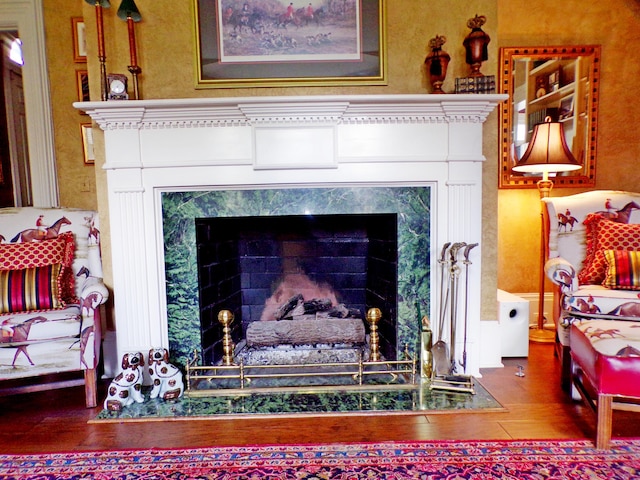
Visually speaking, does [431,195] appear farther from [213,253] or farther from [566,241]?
[213,253]

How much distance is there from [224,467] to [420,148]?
1.72 m

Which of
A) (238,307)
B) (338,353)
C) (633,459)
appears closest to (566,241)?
(633,459)

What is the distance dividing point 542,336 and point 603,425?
133 centimetres

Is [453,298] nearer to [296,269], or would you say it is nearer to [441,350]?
[441,350]

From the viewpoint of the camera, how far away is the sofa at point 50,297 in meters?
1.80

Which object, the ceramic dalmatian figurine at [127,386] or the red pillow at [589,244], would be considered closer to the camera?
the ceramic dalmatian figurine at [127,386]

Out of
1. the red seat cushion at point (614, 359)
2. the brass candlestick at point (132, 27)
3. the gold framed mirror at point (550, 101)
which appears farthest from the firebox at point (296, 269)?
the gold framed mirror at point (550, 101)

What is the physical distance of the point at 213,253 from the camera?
90.5 inches

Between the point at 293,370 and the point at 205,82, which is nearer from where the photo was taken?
the point at 205,82

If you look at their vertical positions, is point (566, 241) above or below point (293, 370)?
above

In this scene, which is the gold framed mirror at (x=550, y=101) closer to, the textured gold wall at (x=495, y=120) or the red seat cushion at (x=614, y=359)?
the textured gold wall at (x=495, y=120)

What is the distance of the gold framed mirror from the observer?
9.05 ft

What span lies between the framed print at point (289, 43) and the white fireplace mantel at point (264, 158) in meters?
0.24

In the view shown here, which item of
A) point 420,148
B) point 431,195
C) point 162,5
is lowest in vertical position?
point 431,195
